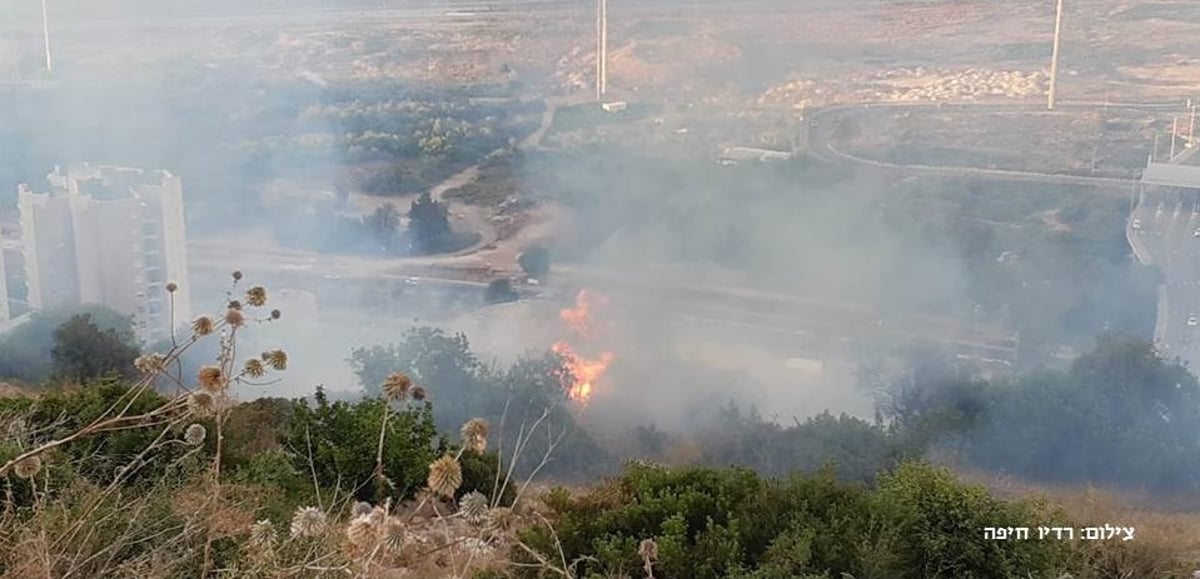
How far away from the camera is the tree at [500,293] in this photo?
9103 mm

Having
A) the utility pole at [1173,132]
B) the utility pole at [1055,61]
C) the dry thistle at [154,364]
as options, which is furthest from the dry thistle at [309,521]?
the utility pole at [1055,61]

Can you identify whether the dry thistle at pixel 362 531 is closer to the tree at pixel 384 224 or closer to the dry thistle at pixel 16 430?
the dry thistle at pixel 16 430

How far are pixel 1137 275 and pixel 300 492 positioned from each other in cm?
719

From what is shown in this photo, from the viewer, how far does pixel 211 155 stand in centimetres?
1069

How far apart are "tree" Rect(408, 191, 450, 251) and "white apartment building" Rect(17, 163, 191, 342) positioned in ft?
7.12

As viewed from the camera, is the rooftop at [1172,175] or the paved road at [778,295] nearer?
the paved road at [778,295]

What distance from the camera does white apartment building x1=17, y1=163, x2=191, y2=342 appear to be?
7691mm

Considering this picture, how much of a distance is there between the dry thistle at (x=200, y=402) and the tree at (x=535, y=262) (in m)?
7.83

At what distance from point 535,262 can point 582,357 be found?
1626 millimetres

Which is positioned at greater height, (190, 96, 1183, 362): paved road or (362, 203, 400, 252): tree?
(362, 203, 400, 252): tree

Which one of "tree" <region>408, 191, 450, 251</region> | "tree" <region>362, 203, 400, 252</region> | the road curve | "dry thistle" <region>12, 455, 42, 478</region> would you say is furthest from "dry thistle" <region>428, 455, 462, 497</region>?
the road curve

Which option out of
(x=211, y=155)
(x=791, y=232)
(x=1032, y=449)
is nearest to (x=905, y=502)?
(x=1032, y=449)

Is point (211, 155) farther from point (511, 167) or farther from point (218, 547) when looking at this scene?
point (218, 547)

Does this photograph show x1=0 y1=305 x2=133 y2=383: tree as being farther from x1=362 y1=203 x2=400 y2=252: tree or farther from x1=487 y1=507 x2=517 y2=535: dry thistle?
x1=487 y1=507 x2=517 y2=535: dry thistle
